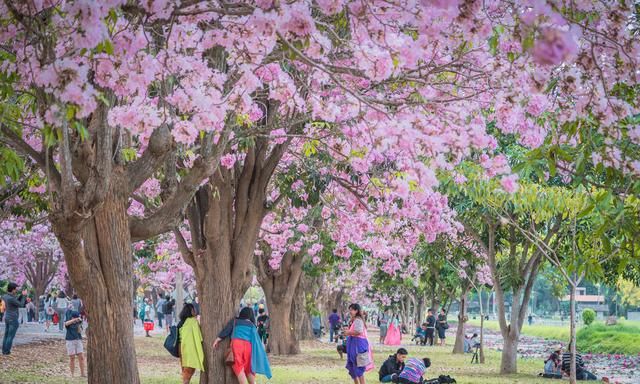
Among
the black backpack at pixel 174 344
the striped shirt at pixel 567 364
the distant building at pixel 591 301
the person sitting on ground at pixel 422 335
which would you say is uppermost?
the distant building at pixel 591 301

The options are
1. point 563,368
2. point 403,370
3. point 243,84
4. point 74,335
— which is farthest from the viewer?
point 563,368

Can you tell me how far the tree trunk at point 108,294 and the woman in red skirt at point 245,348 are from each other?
3438mm

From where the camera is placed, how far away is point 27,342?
2789 centimetres

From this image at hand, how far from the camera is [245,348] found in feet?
44.3

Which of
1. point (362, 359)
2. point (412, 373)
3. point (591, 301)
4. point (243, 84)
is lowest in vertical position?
point (412, 373)

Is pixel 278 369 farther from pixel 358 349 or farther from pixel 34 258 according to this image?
pixel 34 258

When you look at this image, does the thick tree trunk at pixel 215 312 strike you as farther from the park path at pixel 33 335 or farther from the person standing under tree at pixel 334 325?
the person standing under tree at pixel 334 325

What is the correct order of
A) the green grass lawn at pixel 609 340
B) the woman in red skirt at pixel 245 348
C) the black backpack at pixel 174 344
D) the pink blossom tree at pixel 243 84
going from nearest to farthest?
the pink blossom tree at pixel 243 84, the woman in red skirt at pixel 245 348, the black backpack at pixel 174 344, the green grass lawn at pixel 609 340

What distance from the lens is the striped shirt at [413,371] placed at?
15.3m

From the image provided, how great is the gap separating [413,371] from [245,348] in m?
3.27

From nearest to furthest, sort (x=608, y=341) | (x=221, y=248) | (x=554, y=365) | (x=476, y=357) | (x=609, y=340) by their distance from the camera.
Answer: (x=221, y=248), (x=554, y=365), (x=476, y=357), (x=608, y=341), (x=609, y=340)

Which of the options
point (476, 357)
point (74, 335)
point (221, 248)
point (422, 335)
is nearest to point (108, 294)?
point (221, 248)

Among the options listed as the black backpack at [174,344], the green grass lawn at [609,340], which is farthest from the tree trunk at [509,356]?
the green grass lawn at [609,340]

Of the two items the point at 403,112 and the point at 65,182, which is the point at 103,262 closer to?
the point at 65,182
